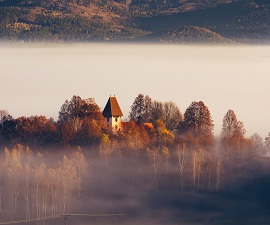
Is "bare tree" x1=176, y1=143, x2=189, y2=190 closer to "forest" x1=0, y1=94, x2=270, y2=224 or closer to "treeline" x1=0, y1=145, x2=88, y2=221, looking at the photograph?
"forest" x1=0, y1=94, x2=270, y2=224

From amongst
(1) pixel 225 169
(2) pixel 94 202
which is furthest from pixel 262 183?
(2) pixel 94 202

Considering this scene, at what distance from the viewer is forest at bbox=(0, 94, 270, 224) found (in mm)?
183250

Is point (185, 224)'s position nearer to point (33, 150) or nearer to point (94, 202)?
point (94, 202)

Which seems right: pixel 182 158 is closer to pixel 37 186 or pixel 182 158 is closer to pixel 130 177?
pixel 130 177

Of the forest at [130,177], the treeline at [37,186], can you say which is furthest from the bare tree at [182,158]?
the treeline at [37,186]

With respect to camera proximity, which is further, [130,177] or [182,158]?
[182,158]

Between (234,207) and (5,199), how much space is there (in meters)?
20.3

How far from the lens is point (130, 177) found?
191750 mm

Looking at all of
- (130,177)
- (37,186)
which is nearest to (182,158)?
(130,177)

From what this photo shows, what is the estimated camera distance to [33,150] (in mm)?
197000

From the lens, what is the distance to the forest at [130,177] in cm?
18325

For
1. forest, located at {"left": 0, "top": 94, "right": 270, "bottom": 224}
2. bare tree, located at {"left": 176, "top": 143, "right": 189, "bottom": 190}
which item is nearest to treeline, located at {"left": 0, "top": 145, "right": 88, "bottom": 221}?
forest, located at {"left": 0, "top": 94, "right": 270, "bottom": 224}

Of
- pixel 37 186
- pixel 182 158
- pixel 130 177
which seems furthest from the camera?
pixel 182 158

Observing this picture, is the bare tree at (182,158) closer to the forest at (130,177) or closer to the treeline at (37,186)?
the forest at (130,177)
